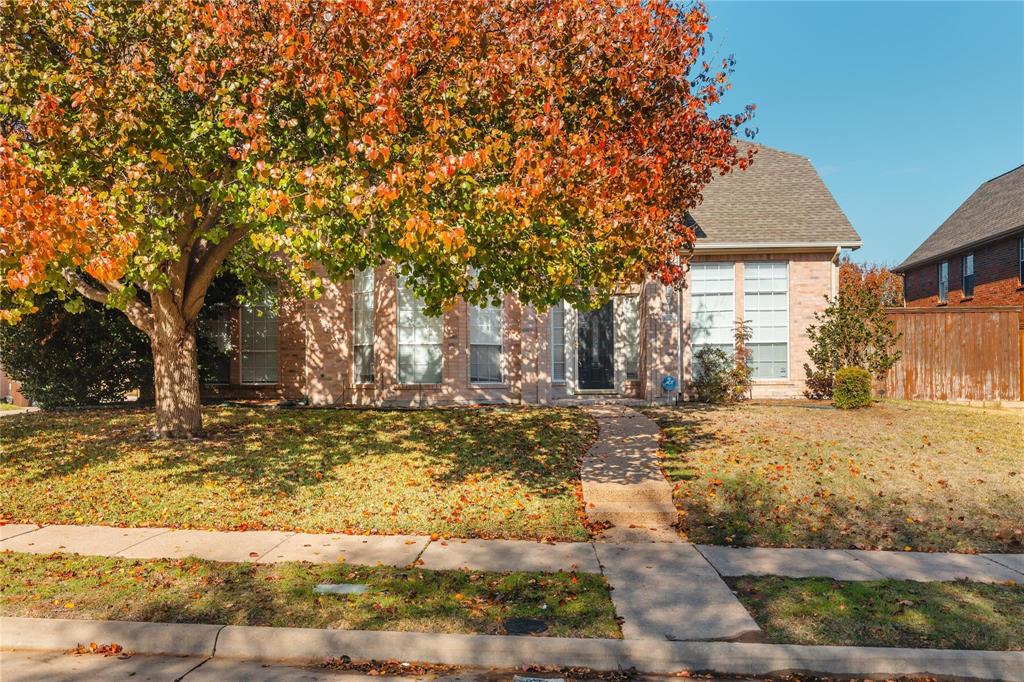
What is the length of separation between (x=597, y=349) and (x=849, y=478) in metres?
7.83

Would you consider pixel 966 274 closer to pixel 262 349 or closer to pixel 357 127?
pixel 262 349

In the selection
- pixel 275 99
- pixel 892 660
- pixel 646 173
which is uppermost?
pixel 275 99

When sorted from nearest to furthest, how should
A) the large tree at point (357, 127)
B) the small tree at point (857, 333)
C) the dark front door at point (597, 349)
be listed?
the large tree at point (357, 127) → the small tree at point (857, 333) → the dark front door at point (597, 349)

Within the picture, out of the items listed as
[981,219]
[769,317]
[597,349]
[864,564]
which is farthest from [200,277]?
[981,219]

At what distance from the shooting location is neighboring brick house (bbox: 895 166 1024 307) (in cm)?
2209

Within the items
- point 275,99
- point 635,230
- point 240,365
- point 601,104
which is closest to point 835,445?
point 635,230

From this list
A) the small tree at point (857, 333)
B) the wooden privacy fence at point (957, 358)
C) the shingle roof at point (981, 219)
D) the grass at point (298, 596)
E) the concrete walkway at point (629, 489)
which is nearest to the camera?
the grass at point (298, 596)

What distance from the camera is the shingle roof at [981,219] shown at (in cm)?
2275

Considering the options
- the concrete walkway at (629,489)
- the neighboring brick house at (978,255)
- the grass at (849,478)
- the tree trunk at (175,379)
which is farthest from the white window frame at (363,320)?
the neighboring brick house at (978,255)

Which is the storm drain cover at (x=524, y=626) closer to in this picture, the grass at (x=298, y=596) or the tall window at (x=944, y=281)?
the grass at (x=298, y=596)

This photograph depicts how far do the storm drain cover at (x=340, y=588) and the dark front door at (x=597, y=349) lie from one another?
11012mm

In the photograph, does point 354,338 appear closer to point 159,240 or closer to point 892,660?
point 159,240

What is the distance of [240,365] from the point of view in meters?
17.0

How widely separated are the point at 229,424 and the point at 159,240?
5392mm
